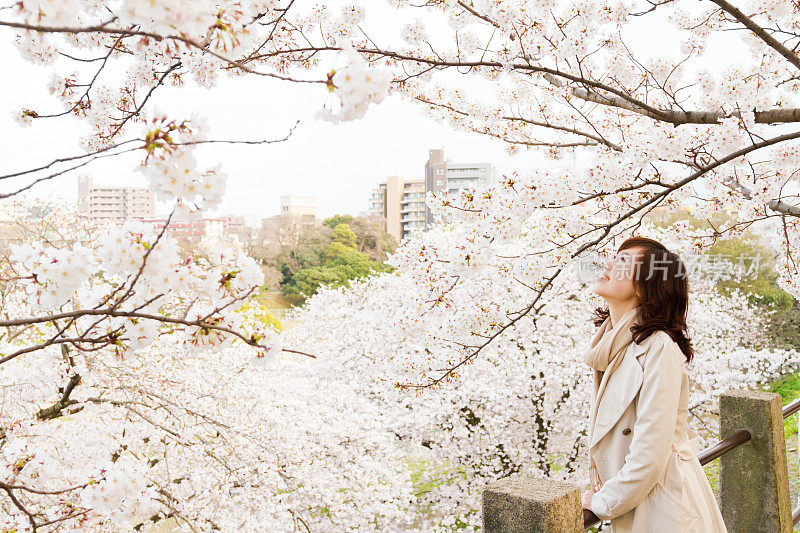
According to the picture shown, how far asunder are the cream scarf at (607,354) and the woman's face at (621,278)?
49 mm

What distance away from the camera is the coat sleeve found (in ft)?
4.34

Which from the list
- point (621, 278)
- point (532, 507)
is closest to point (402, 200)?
point (621, 278)

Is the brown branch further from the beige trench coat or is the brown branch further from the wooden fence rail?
the beige trench coat

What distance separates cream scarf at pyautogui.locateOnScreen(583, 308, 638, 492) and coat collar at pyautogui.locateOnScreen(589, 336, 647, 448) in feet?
0.05

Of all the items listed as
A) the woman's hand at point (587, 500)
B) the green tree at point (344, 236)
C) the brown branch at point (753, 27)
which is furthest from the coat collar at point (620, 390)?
the green tree at point (344, 236)

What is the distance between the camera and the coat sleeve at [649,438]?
1.32 metres

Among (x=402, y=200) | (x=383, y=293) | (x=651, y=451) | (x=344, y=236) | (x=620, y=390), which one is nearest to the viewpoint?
(x=651, y=451)

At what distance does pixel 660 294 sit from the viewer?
150 cm

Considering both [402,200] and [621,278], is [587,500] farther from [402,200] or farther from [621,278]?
[402,200]

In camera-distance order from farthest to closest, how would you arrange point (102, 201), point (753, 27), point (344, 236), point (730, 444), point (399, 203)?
1. point (399, 203)
2. point (344, 236)
3. point (102, 201)
4. point (753, 27)
5. point (730, 444)

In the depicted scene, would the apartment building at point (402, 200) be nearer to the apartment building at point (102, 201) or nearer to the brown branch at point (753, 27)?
the apartment building at point (102, 201)

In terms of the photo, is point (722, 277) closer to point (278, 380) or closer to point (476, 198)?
point (278, 380)

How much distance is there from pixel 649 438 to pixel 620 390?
0.15 meters

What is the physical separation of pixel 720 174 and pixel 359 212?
25411 millimetres
